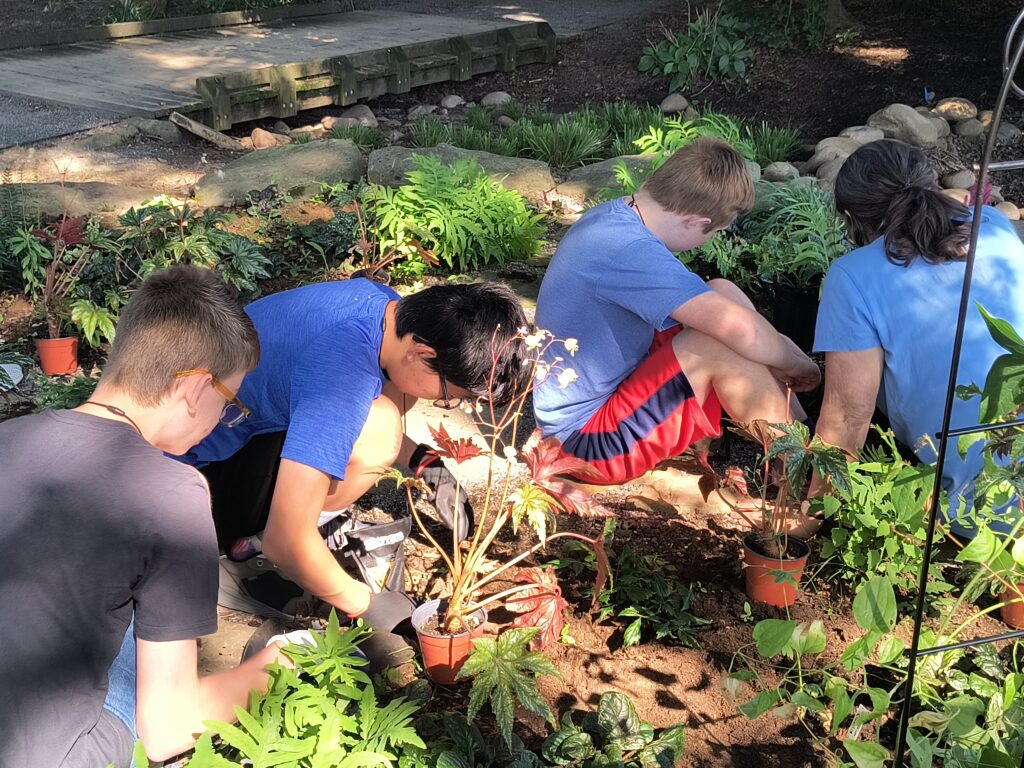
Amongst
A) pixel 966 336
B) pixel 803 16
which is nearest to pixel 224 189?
pixel 966 336

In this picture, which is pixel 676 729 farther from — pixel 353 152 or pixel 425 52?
pixel 425 52

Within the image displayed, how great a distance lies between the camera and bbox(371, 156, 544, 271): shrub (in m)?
5.10

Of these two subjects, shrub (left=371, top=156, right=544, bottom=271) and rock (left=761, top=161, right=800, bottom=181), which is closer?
shrub (left=371, top=156, right=544, bottom=271)

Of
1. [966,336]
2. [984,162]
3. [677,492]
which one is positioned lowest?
[677,492]

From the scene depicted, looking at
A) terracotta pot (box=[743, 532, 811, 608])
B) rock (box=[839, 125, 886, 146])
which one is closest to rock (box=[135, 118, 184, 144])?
rock (box=[839, 125, 886, 146])

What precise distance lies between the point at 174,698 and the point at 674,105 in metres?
8.98

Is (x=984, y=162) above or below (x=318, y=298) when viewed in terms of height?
above

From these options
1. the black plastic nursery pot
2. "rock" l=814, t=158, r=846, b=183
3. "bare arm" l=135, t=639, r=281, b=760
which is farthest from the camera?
"rock" l=814, t=158, r=846, b=183

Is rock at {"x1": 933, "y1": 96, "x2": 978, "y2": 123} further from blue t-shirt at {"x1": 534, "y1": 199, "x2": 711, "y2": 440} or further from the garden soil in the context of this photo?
blue t-shirt at {"x1": 534, "y1": 199, "x2": 711, "y2": 440}

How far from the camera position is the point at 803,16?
10.6m

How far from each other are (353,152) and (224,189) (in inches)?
39.7

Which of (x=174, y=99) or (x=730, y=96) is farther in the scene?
(x=730, y=96)

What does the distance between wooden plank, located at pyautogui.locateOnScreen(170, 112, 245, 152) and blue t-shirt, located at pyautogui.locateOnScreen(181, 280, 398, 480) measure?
5795 millimetres

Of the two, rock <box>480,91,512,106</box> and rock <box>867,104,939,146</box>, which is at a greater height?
rock <box>867,104,939,146</box>
